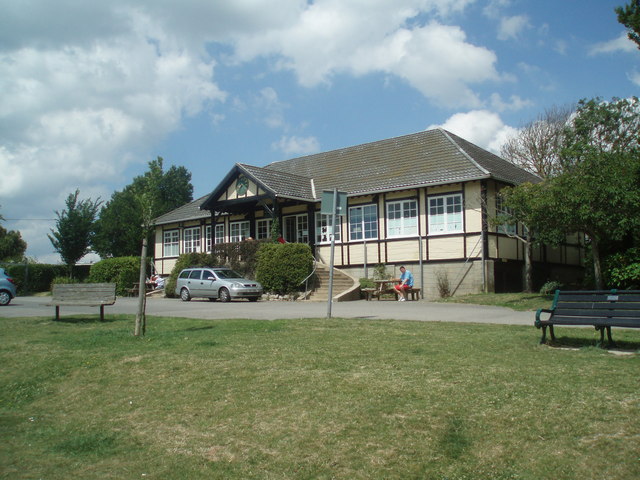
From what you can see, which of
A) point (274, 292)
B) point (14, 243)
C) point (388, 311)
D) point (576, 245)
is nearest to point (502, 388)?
point (388, 311)

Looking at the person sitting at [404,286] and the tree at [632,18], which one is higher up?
the tree at [632,18]

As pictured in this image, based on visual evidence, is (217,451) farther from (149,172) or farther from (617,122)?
(617,122)

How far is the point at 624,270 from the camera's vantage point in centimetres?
1800

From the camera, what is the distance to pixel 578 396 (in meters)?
5.91

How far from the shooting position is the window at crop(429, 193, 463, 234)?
25594 mm

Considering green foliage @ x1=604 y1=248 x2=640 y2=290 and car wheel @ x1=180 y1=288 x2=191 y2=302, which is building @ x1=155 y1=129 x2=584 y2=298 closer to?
car wheel @ x1=180 y1=288 x2=191 y2=302

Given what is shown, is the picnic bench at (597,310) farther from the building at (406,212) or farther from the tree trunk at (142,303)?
the building at (406,212)

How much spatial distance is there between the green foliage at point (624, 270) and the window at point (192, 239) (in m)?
25.4

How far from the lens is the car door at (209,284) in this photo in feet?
84.8

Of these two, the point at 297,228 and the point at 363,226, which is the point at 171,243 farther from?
the point at 363,226

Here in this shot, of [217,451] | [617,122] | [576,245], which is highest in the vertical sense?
[617,122]

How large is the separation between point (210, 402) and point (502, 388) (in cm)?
314

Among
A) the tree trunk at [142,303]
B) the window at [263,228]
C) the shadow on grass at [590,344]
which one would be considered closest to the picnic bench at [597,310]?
the shadow on grass at [590,344]

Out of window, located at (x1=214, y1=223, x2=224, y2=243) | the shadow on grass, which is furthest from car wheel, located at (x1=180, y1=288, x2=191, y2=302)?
the shadow on grass
